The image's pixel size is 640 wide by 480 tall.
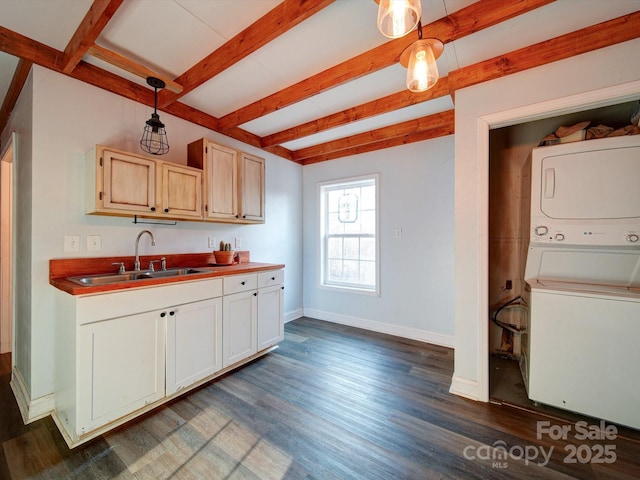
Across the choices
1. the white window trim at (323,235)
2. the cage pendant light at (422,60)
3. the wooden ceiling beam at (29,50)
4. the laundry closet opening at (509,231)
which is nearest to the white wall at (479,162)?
the laundry closet opening at (509,231)

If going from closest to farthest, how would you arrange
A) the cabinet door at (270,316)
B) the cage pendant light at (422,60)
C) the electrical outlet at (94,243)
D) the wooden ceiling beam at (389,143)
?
the cage pendant light at (422,60), the electrical outlet at (94,243), the cabinet door at (270,316), the wooden ceiling beam at (389,143)

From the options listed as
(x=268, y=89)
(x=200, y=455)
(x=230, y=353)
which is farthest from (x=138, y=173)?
(x=200, y=455)

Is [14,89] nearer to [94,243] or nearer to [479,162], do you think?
[94,243]

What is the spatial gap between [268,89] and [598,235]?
2754mm

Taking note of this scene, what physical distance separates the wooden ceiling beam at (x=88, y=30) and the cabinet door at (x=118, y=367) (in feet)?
5.56

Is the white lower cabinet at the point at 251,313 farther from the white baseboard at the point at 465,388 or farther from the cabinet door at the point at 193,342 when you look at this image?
the white baseboard at the point at 465,388

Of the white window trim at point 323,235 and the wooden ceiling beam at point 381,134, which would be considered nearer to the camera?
the wooden ceiling beam at point 381,134

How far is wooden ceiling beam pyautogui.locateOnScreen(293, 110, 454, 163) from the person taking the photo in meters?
2.79

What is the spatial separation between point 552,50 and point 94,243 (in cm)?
351

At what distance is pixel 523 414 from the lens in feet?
6.16

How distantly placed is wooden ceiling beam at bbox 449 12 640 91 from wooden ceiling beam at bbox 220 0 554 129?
0.51 meters

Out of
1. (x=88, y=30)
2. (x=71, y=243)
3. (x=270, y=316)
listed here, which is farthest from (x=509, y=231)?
(x=71, y=243)

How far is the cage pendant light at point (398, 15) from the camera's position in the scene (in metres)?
0.94

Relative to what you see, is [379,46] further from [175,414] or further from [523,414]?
[175,414]
